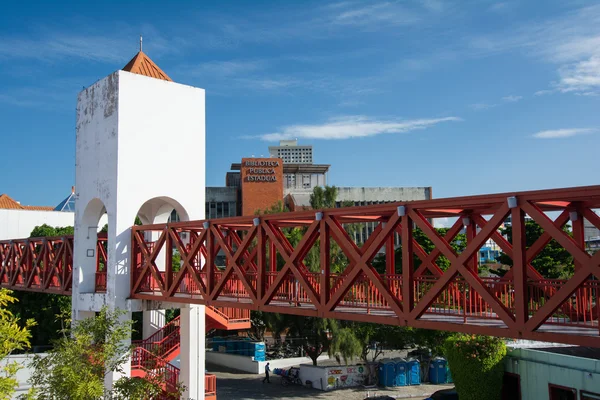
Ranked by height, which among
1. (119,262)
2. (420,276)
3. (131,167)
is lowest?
(420,276)

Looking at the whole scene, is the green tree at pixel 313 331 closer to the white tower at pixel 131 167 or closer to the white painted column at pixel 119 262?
the white tower at pixel 131 167

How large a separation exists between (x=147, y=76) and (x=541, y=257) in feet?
118

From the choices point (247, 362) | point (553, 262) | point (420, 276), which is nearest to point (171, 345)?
point (420, 276)

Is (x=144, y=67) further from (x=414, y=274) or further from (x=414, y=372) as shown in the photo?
(x=414, y=372)

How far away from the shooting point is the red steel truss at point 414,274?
11.1 meters

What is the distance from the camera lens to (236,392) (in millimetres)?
39406

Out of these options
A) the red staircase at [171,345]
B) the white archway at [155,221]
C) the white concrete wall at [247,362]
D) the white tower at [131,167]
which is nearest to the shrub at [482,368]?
the red staircase at [171,345]

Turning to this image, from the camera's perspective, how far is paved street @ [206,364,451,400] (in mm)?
38312

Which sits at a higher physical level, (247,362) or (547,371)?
(547,371)

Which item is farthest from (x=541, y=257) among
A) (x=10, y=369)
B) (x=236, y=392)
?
(x=10, y=369)

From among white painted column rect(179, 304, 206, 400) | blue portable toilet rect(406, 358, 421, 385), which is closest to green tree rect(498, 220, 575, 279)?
blue portable toilet rect(406, 358, 421, 385)

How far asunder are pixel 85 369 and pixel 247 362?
33.4 metres

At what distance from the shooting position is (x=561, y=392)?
25984 mm

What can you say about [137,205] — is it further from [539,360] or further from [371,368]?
[371,368]
